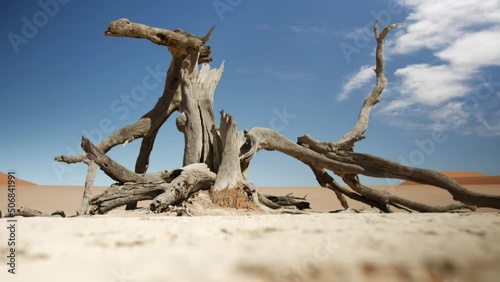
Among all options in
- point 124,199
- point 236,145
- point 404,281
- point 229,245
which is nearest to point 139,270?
point 229,245

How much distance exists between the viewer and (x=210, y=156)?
306 inches

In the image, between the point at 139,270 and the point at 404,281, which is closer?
the point at 404,281

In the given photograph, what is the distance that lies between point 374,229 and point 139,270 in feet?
2.56

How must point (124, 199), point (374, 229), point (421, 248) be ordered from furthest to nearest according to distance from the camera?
point (124, 199) → point (374, 229) → point (421, 248)

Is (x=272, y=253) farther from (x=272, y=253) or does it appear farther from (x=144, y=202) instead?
(x=144, y=202)

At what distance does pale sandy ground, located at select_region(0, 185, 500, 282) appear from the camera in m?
1.04

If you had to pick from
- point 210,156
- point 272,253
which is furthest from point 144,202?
point 272,253

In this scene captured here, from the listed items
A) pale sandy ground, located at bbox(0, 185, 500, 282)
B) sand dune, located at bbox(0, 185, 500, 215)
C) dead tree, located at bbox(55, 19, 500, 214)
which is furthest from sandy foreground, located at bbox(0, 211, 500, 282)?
sand dune, located at bbox(0, 185, 500, 215)

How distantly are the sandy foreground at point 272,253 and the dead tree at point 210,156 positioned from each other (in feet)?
14.8

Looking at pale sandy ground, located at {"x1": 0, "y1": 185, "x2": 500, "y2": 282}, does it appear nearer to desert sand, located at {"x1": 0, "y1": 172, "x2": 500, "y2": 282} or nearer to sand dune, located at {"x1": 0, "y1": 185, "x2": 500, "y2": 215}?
desert sand, located at {"x1": 0, "y1": 172, "x2": 500, "y2": 282}

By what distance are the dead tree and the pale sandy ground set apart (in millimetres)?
A: 4505

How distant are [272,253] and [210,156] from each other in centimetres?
669

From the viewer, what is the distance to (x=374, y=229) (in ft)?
4.40

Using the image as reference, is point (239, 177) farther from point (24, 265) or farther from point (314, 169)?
point (24, 265)
